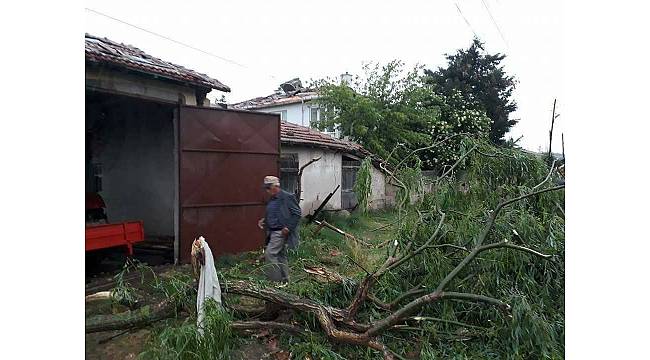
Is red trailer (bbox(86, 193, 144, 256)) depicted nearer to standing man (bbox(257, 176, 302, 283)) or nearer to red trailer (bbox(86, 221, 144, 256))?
red trailer (bbox(86, 221, 144, 256))

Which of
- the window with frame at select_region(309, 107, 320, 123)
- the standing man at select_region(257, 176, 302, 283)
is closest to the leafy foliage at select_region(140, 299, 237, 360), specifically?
the standing man at select_region(257, 176, 302, 283)

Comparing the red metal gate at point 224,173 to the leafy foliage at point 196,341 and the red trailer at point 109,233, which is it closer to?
the red trailer at point 109,233

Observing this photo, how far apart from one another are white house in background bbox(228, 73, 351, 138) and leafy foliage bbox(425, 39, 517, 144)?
3609mm

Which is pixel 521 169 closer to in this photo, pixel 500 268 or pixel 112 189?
pixel 500 268

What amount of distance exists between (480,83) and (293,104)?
6514mm

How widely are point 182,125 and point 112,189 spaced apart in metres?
2.37

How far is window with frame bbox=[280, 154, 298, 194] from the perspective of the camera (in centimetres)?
866

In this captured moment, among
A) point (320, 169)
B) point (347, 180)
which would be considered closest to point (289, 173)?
point (320, 169)

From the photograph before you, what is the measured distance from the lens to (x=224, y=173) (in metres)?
6.03

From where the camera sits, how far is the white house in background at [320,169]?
28.9 feet

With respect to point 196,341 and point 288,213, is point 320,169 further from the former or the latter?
point 196,341
